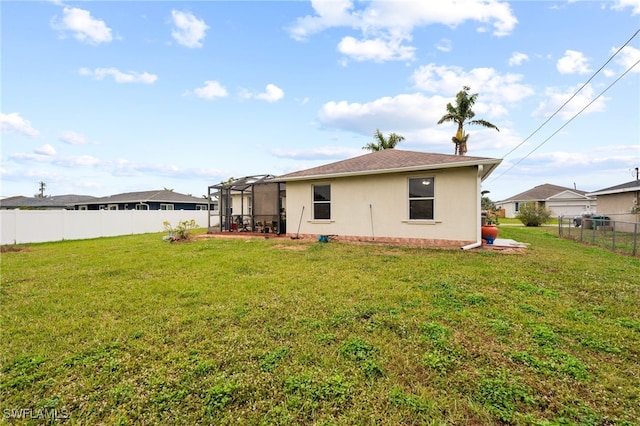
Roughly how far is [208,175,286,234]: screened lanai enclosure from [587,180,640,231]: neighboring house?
743 inches

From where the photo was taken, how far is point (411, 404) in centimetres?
231

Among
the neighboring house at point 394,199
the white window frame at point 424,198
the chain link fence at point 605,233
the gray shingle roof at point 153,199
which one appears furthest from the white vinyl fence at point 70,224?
the chain link fence at point 605,233

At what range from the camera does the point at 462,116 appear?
2452cm

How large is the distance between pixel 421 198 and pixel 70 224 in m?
17.7

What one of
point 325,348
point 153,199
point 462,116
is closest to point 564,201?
point 462,116

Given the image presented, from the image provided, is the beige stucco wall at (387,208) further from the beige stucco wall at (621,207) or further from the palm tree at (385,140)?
the palm tree at (385,140)

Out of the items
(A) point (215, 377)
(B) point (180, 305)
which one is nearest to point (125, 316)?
(B) point (180, 305)

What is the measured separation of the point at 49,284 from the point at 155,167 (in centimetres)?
3295

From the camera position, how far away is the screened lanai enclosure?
13953 millimetres

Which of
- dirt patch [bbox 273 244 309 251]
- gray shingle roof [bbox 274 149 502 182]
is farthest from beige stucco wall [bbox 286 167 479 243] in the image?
dirt patch [bbox 273 244 309 251]

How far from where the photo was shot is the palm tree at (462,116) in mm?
24234

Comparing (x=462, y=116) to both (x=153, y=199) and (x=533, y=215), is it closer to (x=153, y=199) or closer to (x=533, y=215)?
(x=533, y=215)

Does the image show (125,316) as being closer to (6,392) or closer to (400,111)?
(6,392)

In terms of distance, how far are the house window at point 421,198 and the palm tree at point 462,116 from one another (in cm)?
1736
